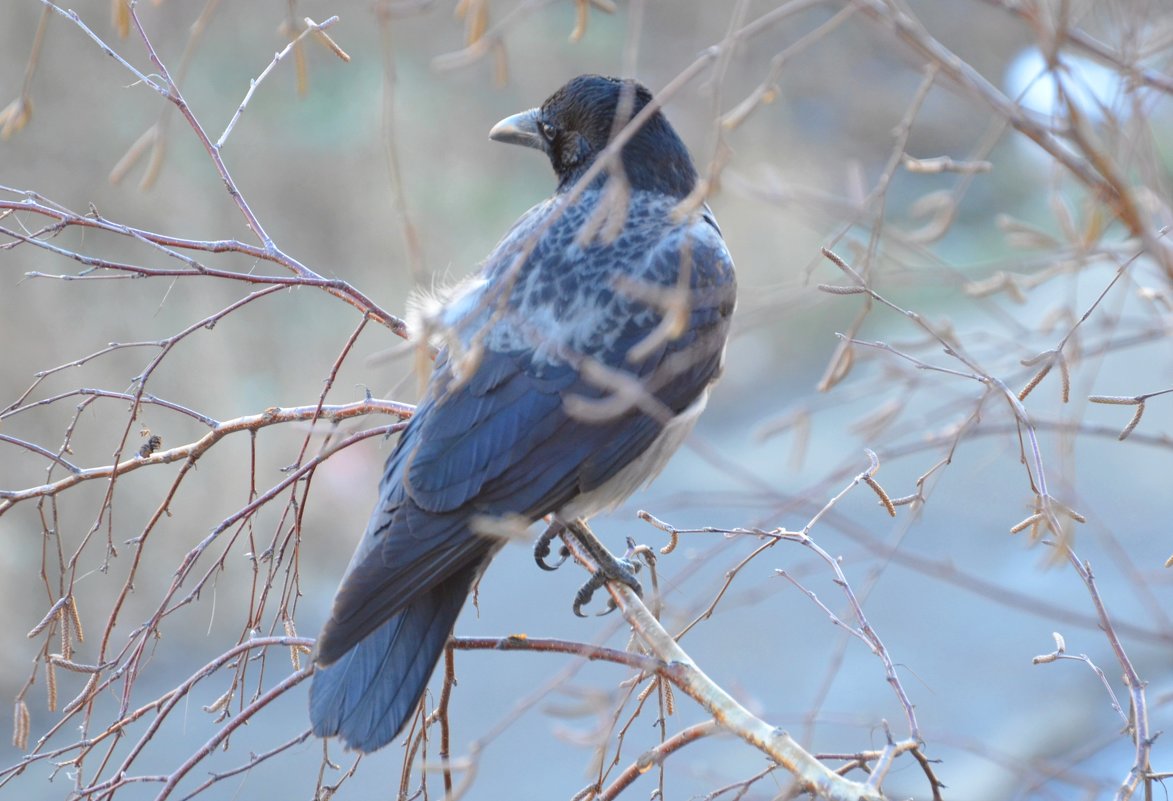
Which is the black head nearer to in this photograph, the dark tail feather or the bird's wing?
the bird's wing

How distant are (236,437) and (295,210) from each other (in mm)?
1775

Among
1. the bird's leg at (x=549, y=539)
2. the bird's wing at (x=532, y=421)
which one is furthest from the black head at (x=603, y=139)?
the bird's leg at (x=549, y=539)

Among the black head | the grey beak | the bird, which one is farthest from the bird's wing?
the grey beak

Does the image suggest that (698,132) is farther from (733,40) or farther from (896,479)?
(733,40)

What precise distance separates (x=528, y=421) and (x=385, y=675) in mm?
606

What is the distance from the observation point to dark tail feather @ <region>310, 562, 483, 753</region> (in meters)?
2.04

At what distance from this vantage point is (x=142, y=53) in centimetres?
796

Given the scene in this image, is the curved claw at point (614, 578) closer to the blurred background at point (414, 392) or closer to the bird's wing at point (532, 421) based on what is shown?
the bird's wing at point (532, 421)

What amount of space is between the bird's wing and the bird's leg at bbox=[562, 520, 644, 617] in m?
0.21

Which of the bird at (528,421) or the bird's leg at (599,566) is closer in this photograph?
the bird at (528,421)

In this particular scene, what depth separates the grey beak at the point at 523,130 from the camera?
311 cm

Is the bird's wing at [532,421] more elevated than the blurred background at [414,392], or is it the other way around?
the blurred background at [414,392]

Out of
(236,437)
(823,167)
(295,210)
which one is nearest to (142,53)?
(295,210)

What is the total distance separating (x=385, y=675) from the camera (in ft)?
6.95
